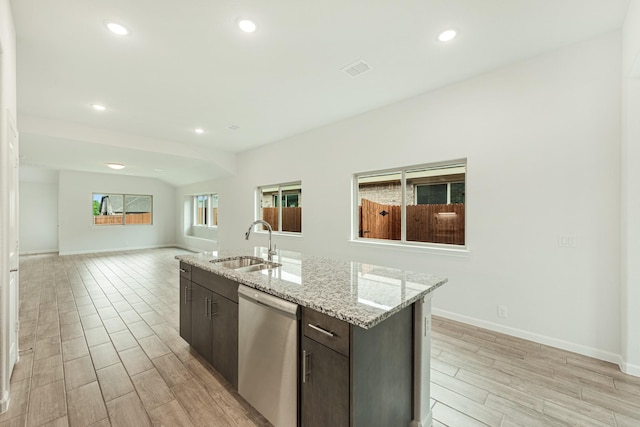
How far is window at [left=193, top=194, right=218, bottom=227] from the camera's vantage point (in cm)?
894

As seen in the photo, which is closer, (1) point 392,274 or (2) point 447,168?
(1) point 392,274

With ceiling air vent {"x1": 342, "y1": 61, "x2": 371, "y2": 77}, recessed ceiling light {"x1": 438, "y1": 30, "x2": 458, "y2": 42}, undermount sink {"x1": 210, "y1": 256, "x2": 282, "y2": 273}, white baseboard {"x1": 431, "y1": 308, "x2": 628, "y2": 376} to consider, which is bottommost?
white baseboard {"x1": 431, "y1": 308, "x2": 628, "y2": 376}

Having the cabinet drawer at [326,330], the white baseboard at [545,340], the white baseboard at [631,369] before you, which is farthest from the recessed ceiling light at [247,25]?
the white baseboard at [631,369]

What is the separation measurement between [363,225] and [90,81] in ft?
13.4

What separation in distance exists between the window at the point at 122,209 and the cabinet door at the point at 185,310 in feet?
28.6

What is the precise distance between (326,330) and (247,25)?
97.4 inches

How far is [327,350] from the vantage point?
1.28m

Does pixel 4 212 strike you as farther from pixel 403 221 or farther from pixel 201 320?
pixel 403 221

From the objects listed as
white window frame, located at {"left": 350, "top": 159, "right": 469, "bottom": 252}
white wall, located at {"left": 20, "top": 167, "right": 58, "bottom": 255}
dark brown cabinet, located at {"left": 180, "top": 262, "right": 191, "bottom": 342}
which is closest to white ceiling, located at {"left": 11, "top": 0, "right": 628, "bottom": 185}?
white window frame, located at {"left": 350, "top": 159, "right": 469, "bottom": 252}

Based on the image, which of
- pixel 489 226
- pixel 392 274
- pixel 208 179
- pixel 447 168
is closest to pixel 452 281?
pixel 489 226

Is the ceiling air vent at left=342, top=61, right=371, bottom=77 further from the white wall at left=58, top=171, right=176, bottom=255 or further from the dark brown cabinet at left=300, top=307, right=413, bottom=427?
the white wall at left=58, top=171, right=176, bottom=255

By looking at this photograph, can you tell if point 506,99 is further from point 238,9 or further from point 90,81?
point 90,81

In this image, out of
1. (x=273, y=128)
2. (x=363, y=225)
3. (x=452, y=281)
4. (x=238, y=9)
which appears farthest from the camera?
(x=273, y=128)

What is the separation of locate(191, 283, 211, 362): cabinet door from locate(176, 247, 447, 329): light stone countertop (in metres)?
0.25
